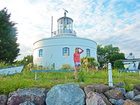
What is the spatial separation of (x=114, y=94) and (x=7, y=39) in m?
22.7

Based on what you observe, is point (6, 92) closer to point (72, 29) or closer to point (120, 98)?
point (120, 98)

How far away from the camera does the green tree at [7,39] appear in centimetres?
2908

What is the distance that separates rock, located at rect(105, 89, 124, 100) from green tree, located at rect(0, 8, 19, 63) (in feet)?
68.3

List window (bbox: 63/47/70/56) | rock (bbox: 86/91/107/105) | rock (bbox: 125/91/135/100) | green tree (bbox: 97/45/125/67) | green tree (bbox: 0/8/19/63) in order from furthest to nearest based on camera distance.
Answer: green tree (bbox: 97/45/125/67) < window (bbox: 63/47/70/56) < green tree (bbox: 0/8/19/63) < rock (bbox: 125/91/135/100) < rock (bbox: 86/91/107/105)

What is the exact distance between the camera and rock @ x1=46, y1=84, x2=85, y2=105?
9055mm

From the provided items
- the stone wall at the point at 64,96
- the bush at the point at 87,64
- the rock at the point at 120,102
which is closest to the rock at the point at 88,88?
the stone wall at the point at 64,96

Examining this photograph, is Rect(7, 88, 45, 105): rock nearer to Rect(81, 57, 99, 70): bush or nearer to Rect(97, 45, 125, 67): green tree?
Rect(81, 57, 99, 70): bush

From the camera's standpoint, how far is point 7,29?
31.3 m

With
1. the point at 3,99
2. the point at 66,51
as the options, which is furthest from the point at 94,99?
the point at 66,51

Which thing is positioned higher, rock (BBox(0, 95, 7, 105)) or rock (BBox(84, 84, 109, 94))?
rock (BBox(84, 84, 109, 94))

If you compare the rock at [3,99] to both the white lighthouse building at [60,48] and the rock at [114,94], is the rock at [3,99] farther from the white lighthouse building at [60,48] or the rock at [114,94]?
the white lighthouse building at [60,48]

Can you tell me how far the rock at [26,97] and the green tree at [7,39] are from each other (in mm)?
20106

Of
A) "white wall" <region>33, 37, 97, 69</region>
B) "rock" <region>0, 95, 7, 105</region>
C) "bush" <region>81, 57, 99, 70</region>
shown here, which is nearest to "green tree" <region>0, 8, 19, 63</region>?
"white wall" <region>33, 37, 97, 69</region>

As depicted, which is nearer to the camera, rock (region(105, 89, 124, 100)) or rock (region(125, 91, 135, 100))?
rock (region(105, 89, 124, 100))
